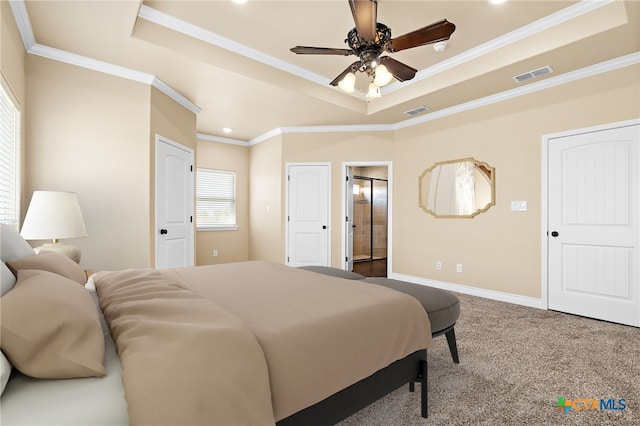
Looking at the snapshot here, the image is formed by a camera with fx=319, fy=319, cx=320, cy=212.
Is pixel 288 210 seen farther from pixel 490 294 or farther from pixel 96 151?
pixel 490 294

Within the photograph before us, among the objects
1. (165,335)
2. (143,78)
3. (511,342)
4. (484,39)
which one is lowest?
(511,342)

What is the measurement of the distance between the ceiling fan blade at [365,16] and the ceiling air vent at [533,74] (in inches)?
81.7

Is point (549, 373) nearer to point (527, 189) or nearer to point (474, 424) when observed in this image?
point (474, 424)

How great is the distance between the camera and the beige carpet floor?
169 cm

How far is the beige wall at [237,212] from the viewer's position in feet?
19.4

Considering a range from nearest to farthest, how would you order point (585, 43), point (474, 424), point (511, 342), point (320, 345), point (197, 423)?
point (197, 423)
point (320, 345)
point (474, 424)
point (511, 342)
point (585, 43)

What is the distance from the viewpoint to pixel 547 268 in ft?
11.9

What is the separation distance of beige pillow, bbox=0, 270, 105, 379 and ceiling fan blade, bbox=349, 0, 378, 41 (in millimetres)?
2223

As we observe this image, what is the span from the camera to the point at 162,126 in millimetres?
3801

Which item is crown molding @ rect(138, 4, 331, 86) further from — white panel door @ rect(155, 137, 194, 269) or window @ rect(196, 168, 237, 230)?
window @ rect(196, 168, 237, 230)

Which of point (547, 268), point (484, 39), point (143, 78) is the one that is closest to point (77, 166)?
point (143, 78)

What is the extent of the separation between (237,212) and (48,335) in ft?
18.1

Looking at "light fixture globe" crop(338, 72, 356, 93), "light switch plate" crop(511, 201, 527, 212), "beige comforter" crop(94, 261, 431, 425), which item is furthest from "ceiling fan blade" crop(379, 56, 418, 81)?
"light switch plate" crop(511, 201, 527, 212)

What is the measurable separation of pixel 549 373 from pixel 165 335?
2.41 metres
